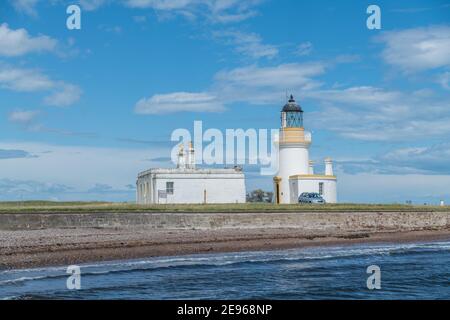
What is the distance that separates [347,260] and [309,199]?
17.2 m

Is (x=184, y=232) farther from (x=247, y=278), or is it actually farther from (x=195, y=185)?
(x=247, y=278)

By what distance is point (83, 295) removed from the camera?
14844mm

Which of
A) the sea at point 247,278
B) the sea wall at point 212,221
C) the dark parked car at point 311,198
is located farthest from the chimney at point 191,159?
the sea at point 247,278

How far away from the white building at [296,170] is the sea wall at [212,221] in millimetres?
6673

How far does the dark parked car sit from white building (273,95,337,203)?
71cm

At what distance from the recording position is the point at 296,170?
42938 millimetres

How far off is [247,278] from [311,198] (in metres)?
22.4

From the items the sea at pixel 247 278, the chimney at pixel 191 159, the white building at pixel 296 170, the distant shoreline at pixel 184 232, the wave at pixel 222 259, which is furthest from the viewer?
the chimney at pixel 191 159

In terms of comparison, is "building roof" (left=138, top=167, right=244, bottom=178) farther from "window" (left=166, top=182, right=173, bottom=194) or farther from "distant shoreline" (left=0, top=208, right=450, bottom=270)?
"distant shoreline" (left=0, top=208, right=450, bottom=270)

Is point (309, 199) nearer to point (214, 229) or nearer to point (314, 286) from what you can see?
point (214, 229)

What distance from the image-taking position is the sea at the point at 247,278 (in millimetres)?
15508

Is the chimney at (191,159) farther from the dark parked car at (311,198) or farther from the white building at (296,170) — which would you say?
the dark parked car at (311,198)
